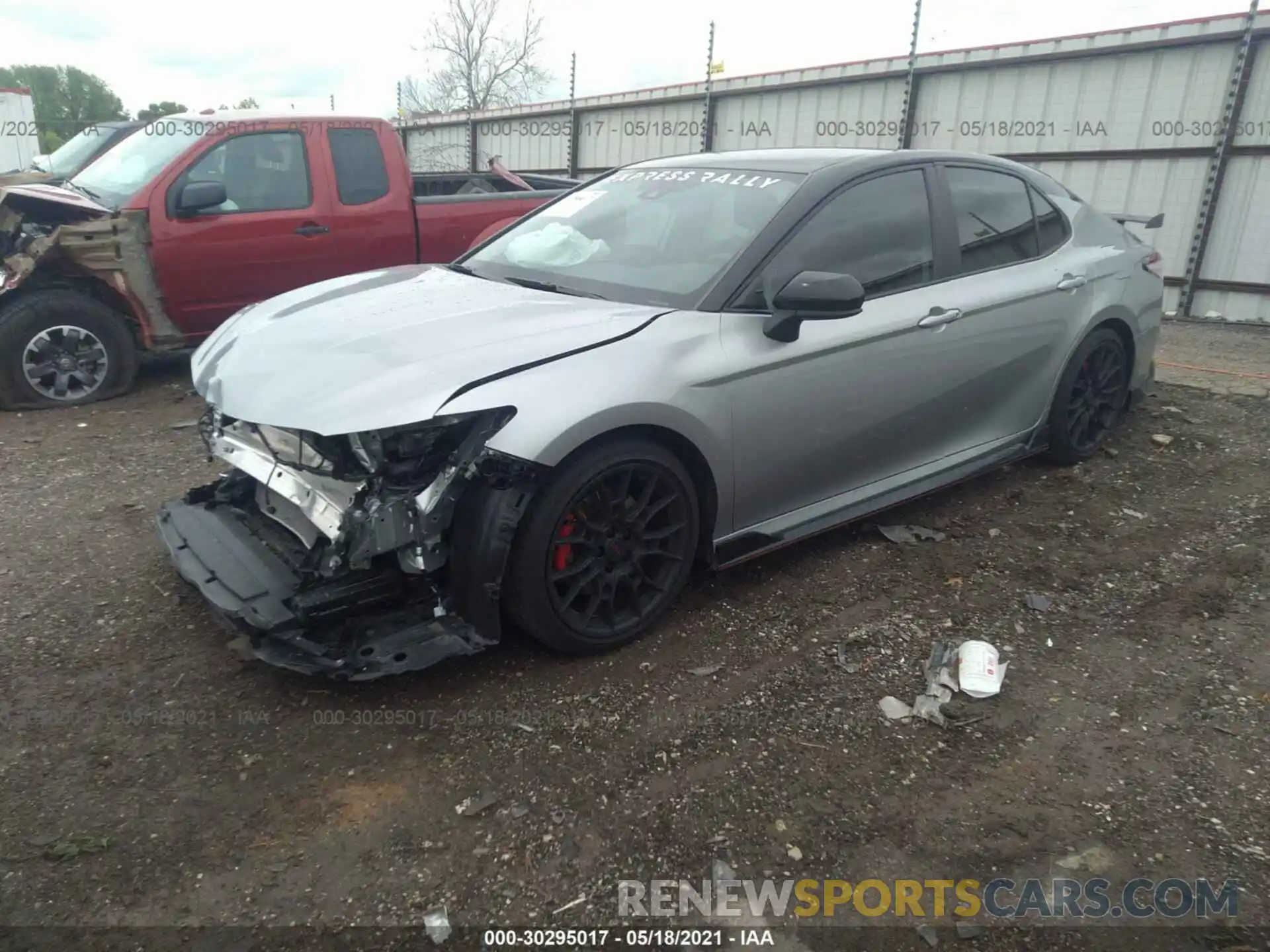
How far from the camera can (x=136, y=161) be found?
6379 millimetres

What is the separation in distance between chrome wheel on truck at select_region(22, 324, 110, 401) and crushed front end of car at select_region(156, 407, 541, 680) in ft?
12.8

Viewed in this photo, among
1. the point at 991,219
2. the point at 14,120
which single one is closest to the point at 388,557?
the point at 991,219

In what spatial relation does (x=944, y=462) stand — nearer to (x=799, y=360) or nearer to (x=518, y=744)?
(x=799, y=360)

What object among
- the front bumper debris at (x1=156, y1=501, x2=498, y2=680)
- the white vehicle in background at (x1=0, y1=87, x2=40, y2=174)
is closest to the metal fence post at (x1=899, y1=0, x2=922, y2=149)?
the front bumper debris at (x1=156, y1=501, x2=498, y2=680)

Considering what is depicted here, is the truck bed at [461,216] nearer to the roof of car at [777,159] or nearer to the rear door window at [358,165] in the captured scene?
the rear door window at [358,165]

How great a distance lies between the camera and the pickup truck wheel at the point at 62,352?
18.8 ft

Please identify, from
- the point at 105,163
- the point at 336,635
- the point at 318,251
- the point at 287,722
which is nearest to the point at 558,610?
the point at 336,635

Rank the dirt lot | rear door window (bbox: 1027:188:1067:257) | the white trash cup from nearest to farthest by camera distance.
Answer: the dirt lot, the white trash cup, rear door window (bbox: 1027:188:1067:257)

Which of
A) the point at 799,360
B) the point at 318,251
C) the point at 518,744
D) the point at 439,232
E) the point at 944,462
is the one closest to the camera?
the point at 518,744

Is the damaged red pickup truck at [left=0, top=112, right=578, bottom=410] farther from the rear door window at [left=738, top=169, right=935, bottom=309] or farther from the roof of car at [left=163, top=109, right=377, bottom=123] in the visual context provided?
the rear door window at [left=738, top=169, right=935, bottom=309]

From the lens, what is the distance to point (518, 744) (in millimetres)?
2709

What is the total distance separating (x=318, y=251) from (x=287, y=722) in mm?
4501

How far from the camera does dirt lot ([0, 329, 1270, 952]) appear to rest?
2.22m

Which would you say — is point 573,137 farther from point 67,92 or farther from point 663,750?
point 67,92
